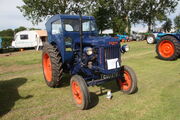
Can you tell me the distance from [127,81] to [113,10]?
102ft

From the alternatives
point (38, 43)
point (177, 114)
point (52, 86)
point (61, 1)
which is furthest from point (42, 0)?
point (177, 114)

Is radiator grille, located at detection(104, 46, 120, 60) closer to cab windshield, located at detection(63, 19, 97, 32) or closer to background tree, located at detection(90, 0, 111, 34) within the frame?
cab windshield, located at detection(63, 19, 97, 32)

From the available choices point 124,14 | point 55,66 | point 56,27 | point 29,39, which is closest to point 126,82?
point 55,66

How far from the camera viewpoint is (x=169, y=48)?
829 cm

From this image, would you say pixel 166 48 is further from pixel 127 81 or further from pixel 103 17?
pixel 103 17

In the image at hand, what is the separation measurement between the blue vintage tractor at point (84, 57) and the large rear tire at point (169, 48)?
4.93 metres

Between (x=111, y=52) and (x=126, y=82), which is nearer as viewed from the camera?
(x=111, y=52)

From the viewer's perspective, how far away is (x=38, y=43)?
19938 mm

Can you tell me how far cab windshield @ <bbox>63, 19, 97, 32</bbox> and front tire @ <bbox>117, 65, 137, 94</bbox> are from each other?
155 cm

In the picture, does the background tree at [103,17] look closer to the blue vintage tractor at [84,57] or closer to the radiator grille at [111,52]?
the blue vintage tractor at [84,57]

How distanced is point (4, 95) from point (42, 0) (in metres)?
23.3

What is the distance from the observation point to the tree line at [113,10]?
25.4m

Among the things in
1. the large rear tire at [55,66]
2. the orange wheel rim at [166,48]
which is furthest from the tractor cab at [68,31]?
the orange wheel rim at [166,48]

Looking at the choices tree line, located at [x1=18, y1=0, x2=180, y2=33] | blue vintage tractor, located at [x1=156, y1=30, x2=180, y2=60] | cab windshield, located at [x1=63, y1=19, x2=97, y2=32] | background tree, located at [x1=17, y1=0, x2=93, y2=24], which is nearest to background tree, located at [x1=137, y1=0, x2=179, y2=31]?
tree line, located at [x1=18, y1=0, x2=180, y2=33]
